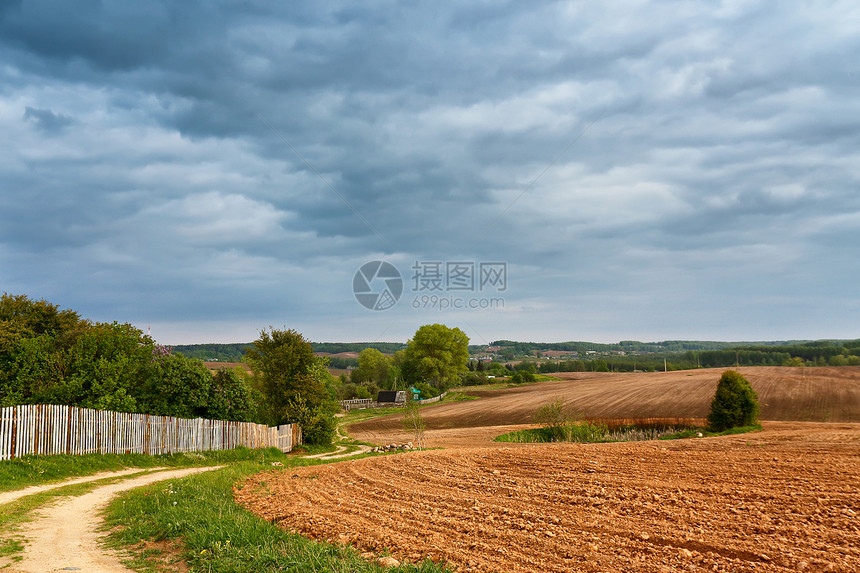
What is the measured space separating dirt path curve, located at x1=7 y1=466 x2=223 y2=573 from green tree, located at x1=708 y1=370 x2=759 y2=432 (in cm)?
3037

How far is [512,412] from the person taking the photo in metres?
54.2

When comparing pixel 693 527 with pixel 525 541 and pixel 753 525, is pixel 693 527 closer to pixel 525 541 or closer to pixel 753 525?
pixel 753 525

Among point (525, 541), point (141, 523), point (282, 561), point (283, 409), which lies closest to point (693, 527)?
point (525, 541)

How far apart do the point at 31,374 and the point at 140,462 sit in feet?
25.1

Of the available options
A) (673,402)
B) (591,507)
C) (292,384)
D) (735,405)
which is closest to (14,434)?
(292,384)

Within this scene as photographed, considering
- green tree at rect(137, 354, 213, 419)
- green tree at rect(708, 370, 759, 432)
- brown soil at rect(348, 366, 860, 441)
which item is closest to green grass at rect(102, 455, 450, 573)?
green tree at rect(137, 354, 213, 419)

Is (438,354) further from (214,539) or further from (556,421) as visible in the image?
(214,539)

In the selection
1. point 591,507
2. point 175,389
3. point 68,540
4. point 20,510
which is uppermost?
point 175,389

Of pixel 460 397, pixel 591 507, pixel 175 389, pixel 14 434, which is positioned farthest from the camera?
pixel 460 397

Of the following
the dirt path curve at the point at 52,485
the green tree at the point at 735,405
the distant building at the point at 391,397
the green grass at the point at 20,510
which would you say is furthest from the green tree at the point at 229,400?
the distant building at the point at 391,397

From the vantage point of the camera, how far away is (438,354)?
293 ft

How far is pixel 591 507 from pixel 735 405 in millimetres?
26403

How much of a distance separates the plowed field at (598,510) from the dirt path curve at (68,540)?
100 inches

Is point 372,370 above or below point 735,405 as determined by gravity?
below
